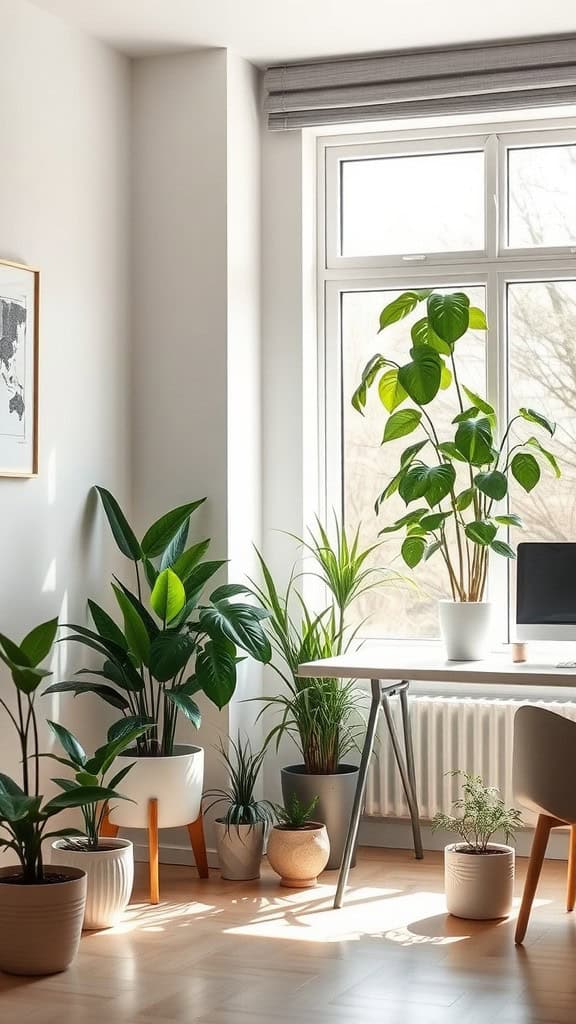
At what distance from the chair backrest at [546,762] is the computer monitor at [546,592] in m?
0.70

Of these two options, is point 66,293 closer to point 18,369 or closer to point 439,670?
point 18,369

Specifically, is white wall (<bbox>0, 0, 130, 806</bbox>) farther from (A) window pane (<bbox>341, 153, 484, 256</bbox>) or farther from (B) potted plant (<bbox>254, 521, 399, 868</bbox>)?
(A) window pane (<bbox>341, 153, 484, 256</bbox>)

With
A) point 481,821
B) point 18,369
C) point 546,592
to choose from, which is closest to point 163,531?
point 18,369

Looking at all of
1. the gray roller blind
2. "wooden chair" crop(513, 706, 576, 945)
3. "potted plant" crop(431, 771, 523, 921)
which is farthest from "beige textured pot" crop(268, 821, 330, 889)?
the gray roller blind

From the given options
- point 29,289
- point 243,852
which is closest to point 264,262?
point 29,289

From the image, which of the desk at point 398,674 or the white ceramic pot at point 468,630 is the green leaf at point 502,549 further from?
the desk at point 398,674

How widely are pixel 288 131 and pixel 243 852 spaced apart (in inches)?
103

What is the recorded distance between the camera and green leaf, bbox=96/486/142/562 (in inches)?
184

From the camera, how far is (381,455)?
5.27 meters

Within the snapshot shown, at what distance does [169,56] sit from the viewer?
4988 millimetres

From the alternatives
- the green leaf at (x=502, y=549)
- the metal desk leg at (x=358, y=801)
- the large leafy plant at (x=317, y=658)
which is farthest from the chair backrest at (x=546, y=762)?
the large leafy plant at (x=317, y=658)

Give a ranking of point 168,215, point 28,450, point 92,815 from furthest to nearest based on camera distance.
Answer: point 168,215, point 28,450, point 92,815

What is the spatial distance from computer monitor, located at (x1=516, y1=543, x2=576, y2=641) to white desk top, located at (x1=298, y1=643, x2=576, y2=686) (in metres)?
0.11

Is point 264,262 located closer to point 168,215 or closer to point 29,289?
point 168,215
